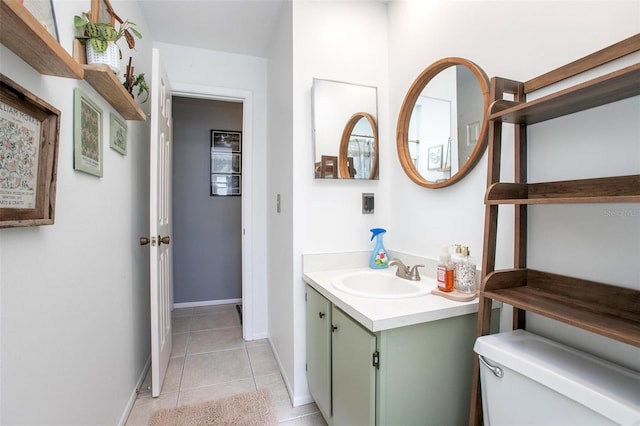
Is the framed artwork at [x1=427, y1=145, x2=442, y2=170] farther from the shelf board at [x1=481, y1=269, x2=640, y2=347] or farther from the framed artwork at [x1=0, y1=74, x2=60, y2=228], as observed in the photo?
the framed artwork at [x1=0, y1=74, x2=60, y2=228]

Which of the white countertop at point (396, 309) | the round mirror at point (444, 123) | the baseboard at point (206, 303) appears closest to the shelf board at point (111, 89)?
the white countertop at point (396, 309)

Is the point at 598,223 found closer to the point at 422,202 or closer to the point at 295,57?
the point at 422,202

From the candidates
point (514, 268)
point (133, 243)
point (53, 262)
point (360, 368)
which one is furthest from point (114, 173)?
point (514, 268)

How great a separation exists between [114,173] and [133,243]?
51 centimetres

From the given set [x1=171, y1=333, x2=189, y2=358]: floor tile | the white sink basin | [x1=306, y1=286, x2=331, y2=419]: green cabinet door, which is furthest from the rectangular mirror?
[x1=171, y1=333, x2=189, y2=358]: floor tile

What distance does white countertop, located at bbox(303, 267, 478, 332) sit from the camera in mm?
994

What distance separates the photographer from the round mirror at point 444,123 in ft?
4.20

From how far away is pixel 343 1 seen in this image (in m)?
1.78

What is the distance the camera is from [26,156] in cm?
77

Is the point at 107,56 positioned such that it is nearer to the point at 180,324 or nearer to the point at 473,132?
the point at 473,132

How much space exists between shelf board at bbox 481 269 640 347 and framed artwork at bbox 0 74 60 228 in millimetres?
1372

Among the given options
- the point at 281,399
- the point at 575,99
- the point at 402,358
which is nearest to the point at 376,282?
the point at 402,358

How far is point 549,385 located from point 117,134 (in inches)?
79.4

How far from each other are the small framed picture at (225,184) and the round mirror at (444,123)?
2343 millimetres
